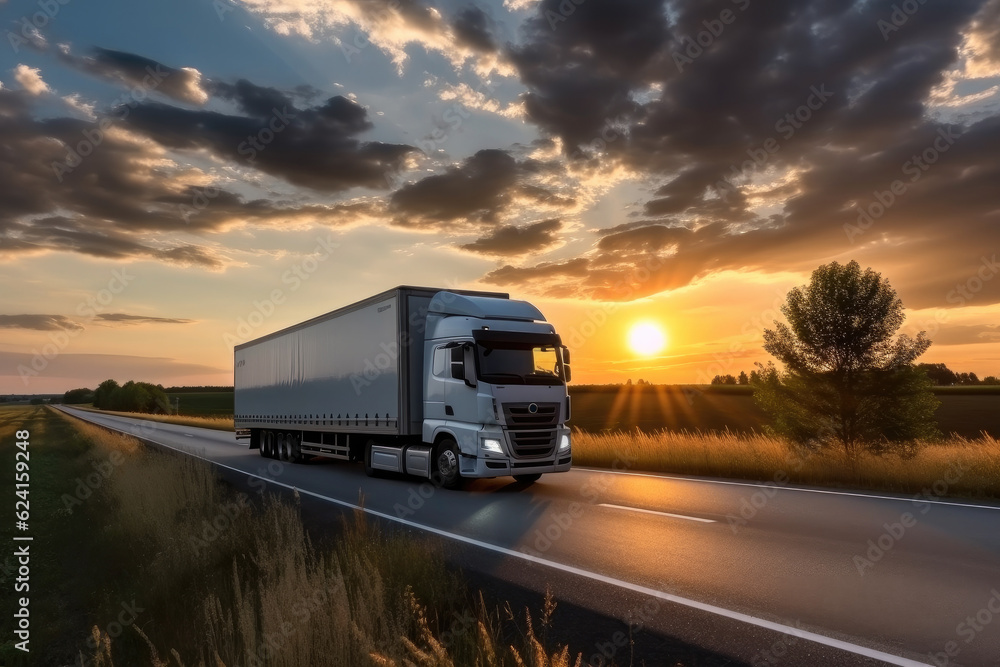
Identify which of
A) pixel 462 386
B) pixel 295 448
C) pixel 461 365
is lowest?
pixel 295 448

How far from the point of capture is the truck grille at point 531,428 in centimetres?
1259

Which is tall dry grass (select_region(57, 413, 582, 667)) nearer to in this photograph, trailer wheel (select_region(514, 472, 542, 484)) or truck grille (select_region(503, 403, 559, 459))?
truck grille (select_region(503, 403, 559, 459))

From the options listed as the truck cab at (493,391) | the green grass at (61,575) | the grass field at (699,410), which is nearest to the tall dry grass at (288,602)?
the green grass at (61,575)

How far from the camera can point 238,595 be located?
5184 millimetres

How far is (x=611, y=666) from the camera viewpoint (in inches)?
174

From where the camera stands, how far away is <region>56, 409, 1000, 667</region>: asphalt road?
484 cm

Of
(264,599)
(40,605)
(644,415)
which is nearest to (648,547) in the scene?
(264,599)

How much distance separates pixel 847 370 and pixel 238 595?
63.2 ft

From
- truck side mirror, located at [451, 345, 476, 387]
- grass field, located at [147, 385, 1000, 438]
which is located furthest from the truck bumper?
grass field, located at [147, 385, 1000, 438]

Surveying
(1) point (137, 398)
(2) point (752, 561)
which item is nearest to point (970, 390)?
(2) point (752, 561)

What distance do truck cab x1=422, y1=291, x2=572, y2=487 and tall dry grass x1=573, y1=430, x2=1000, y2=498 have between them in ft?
13.2

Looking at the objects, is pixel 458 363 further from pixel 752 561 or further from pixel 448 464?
pixel 752 561

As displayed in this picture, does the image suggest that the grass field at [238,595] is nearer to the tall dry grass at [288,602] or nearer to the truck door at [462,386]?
the tall dry grass at [288,602]

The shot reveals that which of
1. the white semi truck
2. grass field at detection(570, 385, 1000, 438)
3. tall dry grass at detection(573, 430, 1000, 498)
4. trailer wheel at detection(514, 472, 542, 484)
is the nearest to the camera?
tall dry grass at detection(573, 430, 1000, 498)
